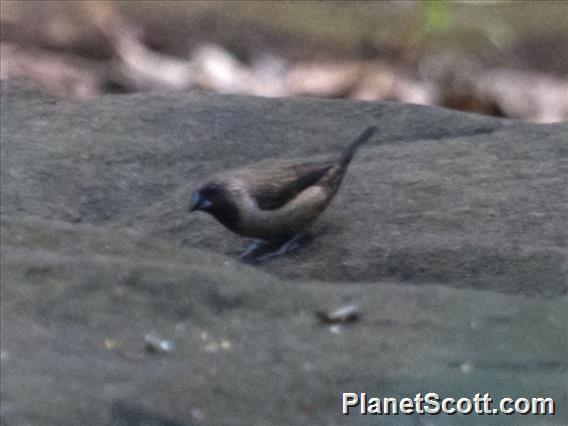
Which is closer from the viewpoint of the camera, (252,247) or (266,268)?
(266,268)

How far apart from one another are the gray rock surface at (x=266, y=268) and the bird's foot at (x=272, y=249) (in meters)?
0.05

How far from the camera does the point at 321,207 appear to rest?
3.64 m

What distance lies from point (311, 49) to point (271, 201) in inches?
107

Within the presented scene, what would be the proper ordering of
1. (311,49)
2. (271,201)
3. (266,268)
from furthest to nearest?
(311,49) < (271,201) < (266,268)

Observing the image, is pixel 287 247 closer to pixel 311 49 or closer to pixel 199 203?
pixel 199 203

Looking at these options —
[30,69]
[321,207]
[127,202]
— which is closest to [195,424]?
[321,207]

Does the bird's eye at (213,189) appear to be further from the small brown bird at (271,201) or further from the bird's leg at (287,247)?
the bird's leg at (287,247)

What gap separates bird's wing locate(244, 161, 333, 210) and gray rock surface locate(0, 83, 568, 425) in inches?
6.6

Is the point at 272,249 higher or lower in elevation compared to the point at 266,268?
higher

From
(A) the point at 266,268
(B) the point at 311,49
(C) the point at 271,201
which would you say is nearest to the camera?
(A) the point at 266,268

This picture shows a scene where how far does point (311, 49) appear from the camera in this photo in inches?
244

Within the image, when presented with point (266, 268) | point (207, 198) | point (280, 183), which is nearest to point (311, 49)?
point (280, 183)

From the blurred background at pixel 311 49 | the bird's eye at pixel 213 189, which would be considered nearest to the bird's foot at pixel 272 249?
the bird's eye at pixel 213 189

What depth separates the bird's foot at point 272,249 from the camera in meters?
3.59
